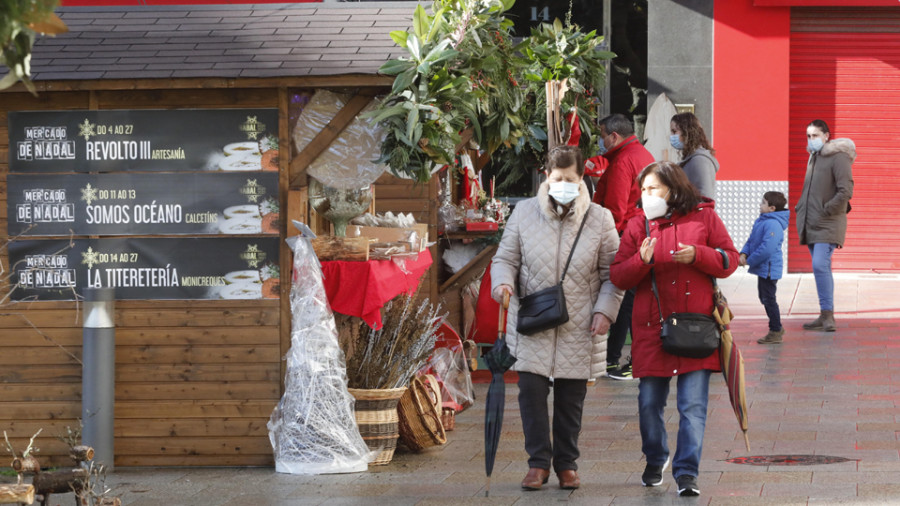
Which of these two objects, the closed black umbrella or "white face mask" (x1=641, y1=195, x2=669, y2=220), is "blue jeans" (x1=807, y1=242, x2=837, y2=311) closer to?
"white face mask" (x1=641, y1=195, x2=669, y2=220)

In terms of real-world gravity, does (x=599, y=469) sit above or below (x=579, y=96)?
below

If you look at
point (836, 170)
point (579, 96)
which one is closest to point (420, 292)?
point (579, 96)

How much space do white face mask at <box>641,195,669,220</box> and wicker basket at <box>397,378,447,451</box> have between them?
1979 millimetres

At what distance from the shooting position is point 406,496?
6.44 metres

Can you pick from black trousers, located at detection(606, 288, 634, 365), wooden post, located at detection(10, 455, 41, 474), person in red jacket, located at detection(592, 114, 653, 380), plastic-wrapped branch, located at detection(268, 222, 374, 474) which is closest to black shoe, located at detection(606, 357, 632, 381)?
black trousers, located at detection(606, 288, 634, 365)

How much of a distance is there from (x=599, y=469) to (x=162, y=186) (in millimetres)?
2883

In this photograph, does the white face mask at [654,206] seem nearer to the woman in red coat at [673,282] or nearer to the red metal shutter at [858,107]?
the woman in red coat at [673,282]

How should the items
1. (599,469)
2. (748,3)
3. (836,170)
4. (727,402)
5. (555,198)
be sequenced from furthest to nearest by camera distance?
(748,3) → (836,170) → (727,402) → (599,469) → (555,198)

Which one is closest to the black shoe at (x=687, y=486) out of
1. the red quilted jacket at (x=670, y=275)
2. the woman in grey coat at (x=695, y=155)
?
the red quilted jacket at (x=670, y=275)

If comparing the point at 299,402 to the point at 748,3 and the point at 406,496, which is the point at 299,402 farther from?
the point at 748,3

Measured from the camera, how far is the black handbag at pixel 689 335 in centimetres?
612

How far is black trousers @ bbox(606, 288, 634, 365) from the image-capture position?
32.7ft

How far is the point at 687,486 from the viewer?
6.16m

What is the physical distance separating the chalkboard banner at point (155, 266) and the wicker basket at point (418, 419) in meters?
0.99
